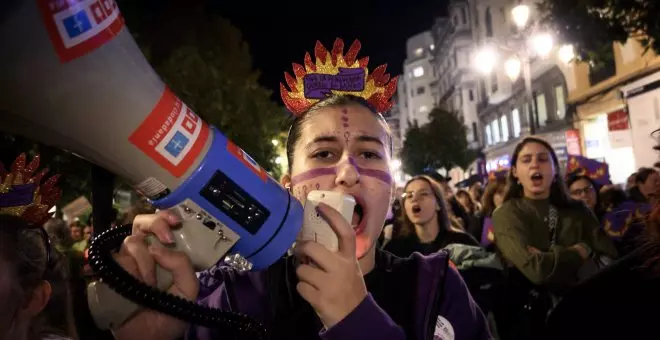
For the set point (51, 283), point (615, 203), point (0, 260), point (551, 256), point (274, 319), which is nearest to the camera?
point (274, 319)

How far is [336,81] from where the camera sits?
2.16 meters

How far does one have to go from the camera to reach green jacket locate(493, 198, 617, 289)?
3.69 metres

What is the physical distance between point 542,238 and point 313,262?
3.13 meters

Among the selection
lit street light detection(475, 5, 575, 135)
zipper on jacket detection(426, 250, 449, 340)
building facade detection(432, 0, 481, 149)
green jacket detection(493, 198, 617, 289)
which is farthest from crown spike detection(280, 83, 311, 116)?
building facade detection(432, 0, 481, 149)

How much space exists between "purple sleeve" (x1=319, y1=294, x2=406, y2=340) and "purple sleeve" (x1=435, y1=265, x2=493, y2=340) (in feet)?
1.61

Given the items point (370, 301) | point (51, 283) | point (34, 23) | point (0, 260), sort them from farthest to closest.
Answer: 1. point (51, 283)
2. point (0, 260)
3. point (370, 301)
4. point (34, 23)

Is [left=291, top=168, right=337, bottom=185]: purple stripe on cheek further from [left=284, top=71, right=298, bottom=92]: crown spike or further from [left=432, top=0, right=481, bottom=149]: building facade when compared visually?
[left=432, top=0, right=481, bottom=149]: building facade

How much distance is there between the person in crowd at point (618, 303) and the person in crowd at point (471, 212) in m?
5.43

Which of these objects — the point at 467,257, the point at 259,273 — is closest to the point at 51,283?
the point at 259,273

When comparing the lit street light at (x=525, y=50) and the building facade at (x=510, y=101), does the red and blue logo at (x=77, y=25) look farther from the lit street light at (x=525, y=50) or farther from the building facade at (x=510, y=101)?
the building facade at (x=510, y=101)

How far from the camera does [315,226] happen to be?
1.37 meters

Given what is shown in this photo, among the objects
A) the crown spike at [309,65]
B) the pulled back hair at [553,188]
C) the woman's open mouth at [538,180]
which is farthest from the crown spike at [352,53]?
the pulled back hair at [553,188]

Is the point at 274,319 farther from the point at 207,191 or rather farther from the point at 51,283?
the point at 51,283

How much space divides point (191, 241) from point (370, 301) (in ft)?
1.56
